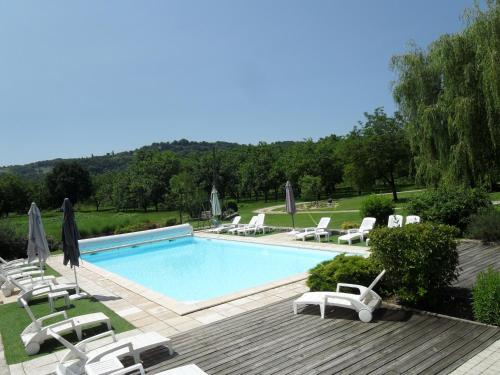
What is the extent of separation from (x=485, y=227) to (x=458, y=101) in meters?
5.35

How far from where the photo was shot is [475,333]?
16.6 feet

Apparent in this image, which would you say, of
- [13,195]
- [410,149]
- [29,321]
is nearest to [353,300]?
[29,321]

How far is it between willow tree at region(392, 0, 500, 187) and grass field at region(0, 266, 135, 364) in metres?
12.7

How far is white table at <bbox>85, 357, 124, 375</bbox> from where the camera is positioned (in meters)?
4.38

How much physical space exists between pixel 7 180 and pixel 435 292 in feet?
232

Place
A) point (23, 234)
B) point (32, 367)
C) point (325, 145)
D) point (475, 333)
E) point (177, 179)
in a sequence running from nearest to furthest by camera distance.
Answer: point (475, 333) < point (32, 367) < point (23, 234) < point (177, 179) < point (325, 145)

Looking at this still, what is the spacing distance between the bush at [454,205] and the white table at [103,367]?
1029 centimetres

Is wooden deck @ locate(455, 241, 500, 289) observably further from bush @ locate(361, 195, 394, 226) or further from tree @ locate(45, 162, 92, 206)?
tree @ locate(45, 162, 92, 206)

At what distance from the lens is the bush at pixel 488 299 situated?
5.19 meters

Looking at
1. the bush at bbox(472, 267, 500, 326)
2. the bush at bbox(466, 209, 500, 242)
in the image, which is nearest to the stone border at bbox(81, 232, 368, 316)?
the bush at bbox(466, 209, 500, 242)

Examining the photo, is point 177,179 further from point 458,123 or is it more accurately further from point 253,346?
point 253,346

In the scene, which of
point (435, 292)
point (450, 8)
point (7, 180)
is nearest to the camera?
point (435, 292)

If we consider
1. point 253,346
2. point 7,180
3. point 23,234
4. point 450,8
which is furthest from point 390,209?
point 7,180

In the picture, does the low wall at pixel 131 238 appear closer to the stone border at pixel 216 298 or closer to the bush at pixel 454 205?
the stone border at pixel 216 298
